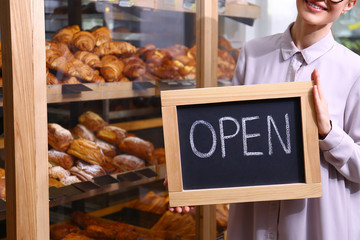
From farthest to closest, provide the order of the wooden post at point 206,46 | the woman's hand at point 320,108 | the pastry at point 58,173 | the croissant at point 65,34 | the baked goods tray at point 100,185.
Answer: the wooden post at point 206,46 → the croissant at point 65,34 → the pastry at point 58,173 → the baked goods tray at point 100,185 → the woman's hand at point 320,108

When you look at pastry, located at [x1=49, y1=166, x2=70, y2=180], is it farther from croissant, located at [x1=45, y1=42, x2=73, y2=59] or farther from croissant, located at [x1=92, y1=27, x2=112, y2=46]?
croissant, located at [x1=92, y1=27, x2=112, y2=46]

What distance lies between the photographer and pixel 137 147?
7.31ft

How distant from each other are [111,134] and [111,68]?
1.14ft

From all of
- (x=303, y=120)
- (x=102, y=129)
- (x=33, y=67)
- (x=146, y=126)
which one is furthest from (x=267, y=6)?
(x=33, y=67)

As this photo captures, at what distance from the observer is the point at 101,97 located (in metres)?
1.92

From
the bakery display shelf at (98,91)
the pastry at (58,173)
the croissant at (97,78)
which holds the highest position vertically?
the croissant at (97,78)

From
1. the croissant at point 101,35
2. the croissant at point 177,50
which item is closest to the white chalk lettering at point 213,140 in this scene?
the croissant at point 101,35

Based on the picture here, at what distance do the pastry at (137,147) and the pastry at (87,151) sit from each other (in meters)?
0.15

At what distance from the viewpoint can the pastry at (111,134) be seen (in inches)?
85.6

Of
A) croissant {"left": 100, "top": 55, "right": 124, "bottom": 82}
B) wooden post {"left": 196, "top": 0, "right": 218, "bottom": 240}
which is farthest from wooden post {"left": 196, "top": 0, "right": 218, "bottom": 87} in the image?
croissant {"left": 100, "top": 55, "right": 124, "bottom": 82}

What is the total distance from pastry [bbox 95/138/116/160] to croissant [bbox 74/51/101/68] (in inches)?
14.8

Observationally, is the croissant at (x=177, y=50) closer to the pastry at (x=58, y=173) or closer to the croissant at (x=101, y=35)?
the croissant at (x=101, y=35)

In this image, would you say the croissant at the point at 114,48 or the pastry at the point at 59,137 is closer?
the pastry at the point at 59,137

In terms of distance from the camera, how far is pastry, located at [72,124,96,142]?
2053 mm
